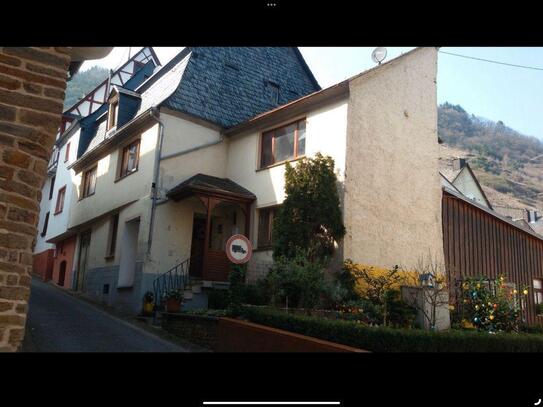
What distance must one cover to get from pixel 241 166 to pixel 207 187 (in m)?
1.46

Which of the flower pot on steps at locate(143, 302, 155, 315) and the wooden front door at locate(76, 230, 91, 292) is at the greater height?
the wooden front door at locate(76, 230, 91, 292)

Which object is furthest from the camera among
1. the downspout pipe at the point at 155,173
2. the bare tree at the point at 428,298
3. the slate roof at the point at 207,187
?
the downspout pipe at the point at 155,173

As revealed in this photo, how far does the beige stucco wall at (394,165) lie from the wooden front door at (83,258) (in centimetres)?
849

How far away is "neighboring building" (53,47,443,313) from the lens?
395 inches

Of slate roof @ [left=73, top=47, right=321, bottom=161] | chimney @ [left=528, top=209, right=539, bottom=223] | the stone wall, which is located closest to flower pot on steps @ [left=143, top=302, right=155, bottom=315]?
slate roof @ [left=73, top=47, right=321, bottom=161]

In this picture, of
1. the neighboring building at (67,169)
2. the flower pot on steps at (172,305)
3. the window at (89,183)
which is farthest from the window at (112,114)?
the flower pot on steps at (172,305)

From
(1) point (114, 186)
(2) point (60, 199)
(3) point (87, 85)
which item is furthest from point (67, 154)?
(1) point (114, 186)

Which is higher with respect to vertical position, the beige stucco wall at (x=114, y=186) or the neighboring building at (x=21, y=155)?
the beige stucco wall at (x=114, y=186)

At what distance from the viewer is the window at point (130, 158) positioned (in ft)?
40.8

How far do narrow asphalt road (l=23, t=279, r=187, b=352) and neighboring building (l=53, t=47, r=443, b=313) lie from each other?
1266mm

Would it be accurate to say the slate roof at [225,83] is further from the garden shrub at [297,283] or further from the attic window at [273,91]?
the garden shrub at [297,283]

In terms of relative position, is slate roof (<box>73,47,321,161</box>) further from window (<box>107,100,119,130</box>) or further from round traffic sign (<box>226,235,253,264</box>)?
round traffic sign (<box>226,235,253,264</box>)
